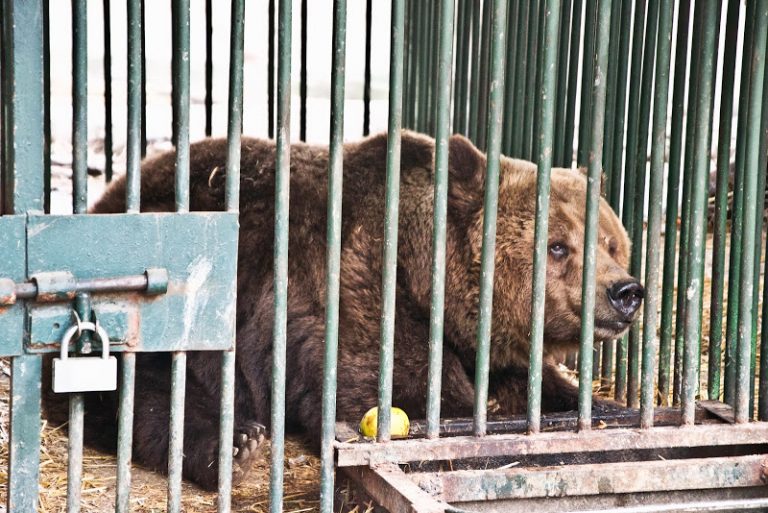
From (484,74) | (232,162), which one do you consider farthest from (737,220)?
(484,74)

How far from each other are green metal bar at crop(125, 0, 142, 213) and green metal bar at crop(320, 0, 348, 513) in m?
0.58

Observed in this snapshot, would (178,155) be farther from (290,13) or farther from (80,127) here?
(290,13)

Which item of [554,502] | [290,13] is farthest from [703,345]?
[290,13]

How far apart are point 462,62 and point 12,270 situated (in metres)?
4.63

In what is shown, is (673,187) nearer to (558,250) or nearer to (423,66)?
(558,250)

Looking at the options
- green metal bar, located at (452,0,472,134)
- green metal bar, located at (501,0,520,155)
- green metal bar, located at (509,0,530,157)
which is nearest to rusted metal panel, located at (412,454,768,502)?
green metal bar, located at (509,0,530,157)

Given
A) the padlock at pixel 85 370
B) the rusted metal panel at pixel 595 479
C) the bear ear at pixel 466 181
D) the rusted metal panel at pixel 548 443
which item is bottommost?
the rusted metal panel at pixel 595 479

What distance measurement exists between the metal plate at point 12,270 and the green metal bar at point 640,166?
9.78 ft

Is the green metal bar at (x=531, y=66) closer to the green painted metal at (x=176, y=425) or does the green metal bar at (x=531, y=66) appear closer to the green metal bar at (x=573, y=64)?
the green metal bar at (x=573, y=64)

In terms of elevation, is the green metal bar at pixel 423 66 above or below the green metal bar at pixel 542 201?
above

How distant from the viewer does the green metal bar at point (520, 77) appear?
5.73 metres

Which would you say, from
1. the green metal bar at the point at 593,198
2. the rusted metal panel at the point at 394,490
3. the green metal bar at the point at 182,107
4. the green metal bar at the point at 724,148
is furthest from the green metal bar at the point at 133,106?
the green metal bar at the point at 724,148

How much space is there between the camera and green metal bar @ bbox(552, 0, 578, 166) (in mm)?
5387

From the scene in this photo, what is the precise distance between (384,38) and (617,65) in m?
8.92
